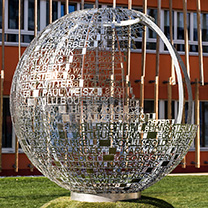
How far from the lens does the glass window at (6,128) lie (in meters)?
8.74

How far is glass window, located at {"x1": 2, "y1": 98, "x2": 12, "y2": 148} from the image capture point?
8742mm

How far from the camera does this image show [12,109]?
9.68 feet

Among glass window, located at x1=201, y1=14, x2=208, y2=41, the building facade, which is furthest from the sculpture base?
glass window, located at x1=201, y1=14, x2=208, y2=41

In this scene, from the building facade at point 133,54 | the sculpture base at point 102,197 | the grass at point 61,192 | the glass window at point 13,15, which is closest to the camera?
the sculpture base at point 102,197

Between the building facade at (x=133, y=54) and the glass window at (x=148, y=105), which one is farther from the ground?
the building facade at (x=133, y=54)

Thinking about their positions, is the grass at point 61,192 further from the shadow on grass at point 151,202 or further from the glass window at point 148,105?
the glass window at point 148,105

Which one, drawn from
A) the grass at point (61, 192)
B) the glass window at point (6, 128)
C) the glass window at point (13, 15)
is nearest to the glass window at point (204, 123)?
the grass at point (61, 192)

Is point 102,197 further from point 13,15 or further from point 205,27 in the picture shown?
point 205,27

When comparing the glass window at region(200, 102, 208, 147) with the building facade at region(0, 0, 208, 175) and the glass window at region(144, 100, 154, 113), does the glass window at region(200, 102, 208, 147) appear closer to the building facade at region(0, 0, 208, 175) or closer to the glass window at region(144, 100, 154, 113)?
the building facade at region(0, 0, 208, 175)

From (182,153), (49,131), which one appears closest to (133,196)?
(182,153)

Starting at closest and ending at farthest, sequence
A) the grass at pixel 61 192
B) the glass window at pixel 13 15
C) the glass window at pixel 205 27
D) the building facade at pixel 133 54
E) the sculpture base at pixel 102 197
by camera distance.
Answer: the sculpture base at pixel 102 197 → the grass at pixel 61 192 → the building facade at pixel 133 54 → the glass window at pixel 13 15 → the glass window at pixel 205 27

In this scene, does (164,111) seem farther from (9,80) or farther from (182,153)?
(182,153)

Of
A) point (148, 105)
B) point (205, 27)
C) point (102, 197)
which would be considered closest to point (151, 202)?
point (102, 197)

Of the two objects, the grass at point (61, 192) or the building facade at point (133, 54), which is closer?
the grass at point (61, 192)
